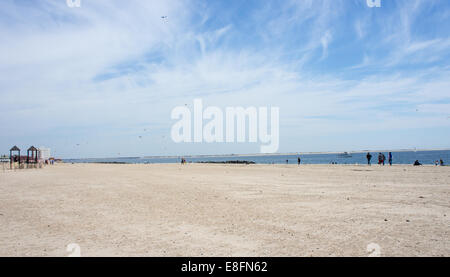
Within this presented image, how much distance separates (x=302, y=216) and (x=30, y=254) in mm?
7631

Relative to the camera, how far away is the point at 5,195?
1616 cm

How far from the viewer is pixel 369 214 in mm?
10484

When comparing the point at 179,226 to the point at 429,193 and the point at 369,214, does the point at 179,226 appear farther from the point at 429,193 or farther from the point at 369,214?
the point at 429,193

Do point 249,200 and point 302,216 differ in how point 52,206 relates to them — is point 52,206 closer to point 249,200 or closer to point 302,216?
point 249,200

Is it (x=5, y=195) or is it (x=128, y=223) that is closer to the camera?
(x=128, y=223)

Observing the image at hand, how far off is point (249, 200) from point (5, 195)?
41.2 ft

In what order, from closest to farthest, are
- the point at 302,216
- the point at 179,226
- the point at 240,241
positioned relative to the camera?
the point at 240,241 < the point at 179,226 < the point at 302,216

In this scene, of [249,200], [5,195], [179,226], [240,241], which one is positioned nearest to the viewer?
[240,241]

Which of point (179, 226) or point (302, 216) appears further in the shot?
point (302, 216)

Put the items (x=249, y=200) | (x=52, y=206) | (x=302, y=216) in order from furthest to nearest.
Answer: (x=249, y=200)
(x=52, y=206)
(x=302, y=216)
